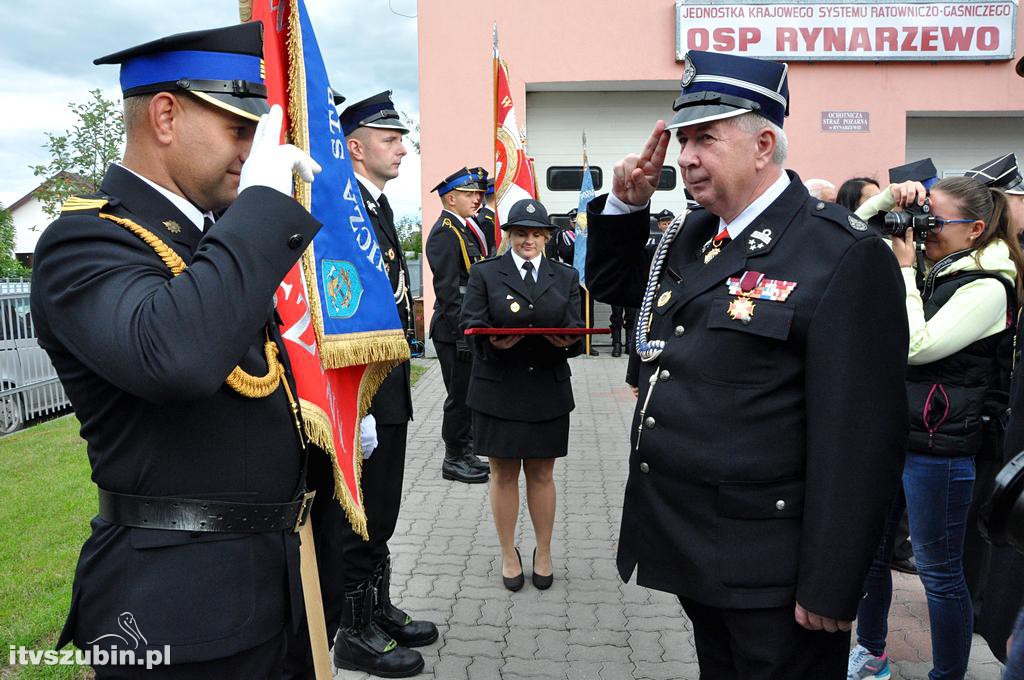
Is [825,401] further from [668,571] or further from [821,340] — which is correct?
[668,571]

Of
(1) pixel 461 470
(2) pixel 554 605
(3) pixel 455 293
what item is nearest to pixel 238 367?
(2) pixel 554 605

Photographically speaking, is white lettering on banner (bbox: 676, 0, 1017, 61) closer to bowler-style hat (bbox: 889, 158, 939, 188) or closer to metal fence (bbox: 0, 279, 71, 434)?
bowler-style hat (bbox: 889, 158, 939, 188)

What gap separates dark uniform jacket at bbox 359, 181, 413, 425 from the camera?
334 centimetres

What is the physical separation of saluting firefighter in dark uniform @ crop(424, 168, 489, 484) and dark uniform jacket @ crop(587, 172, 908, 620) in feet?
12.9

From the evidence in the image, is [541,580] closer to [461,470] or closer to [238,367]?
[461,470]

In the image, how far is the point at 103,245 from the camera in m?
1.52

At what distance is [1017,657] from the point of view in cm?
111

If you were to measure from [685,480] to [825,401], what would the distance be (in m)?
0.41

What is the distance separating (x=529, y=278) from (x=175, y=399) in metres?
3.21

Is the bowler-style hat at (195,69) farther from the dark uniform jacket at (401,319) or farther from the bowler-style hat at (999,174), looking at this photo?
the bowler-style hat at (999,174)

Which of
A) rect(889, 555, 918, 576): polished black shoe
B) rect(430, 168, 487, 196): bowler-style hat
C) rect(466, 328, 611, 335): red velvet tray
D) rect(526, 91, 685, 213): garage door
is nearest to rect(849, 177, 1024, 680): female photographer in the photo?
rect(466, 328, 611, 335): red velvet tray

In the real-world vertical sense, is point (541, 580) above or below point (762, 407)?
below

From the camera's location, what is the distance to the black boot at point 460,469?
20.7 ft

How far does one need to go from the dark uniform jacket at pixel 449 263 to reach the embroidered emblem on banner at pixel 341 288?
364cm
